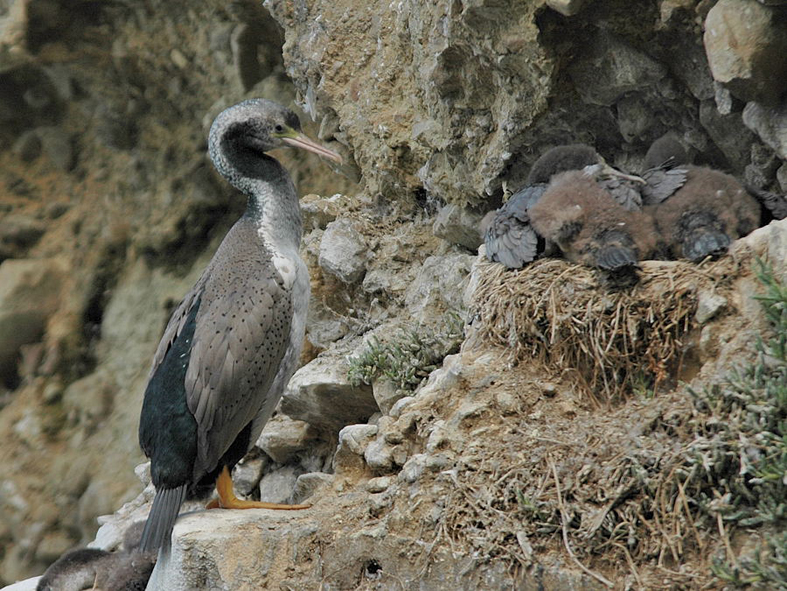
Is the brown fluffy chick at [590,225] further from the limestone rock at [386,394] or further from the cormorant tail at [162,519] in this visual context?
the cormorant tail at [162,519]

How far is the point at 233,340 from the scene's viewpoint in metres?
5.98

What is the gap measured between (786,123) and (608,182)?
955mm

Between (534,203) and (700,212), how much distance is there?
963 millimetres

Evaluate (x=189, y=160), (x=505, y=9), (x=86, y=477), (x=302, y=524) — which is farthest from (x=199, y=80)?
(x=302, y=524)

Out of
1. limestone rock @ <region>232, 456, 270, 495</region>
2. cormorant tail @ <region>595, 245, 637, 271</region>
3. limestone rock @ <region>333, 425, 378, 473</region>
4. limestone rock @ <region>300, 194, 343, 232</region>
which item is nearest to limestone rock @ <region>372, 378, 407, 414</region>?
limestone rock @ <region>333, 425, 378, 473</region>

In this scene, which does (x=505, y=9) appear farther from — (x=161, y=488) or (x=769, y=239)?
(x=161, y=488)

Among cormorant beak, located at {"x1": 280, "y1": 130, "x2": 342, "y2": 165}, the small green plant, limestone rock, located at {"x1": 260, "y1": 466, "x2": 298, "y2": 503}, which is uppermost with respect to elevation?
cormorant beak, located at {"x1": 280, "y1": 130, "x2": 342, "y2": 165}

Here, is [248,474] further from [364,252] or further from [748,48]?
[748,48]

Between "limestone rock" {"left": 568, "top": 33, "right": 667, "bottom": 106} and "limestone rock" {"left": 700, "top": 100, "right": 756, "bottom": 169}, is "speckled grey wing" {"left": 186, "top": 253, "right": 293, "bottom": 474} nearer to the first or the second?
"limestone rock" {"left": 568, "top": 33, "right": 667, "bottom": 106}

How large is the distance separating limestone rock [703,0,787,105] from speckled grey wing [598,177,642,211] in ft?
2.35

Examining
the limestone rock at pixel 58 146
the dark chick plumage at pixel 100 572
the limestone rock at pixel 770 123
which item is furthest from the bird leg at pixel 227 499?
the limestone rock at pixel 58 146

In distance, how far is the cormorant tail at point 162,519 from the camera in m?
5.39

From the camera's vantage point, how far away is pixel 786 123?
17.5 ft

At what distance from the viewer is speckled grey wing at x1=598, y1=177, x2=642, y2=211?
561cm
